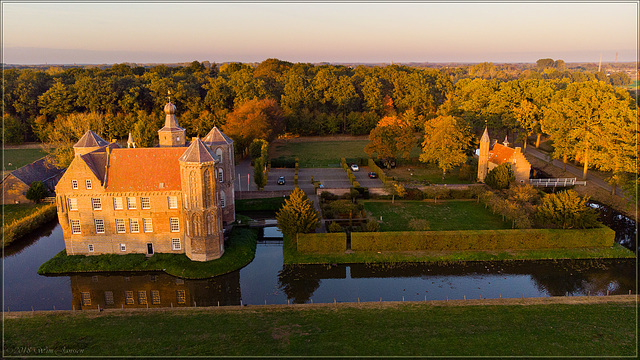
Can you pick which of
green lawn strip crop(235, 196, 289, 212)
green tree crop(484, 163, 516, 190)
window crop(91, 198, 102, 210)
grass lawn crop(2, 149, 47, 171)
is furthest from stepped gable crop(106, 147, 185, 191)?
grass lawn crop(2, 149, 47, 171)

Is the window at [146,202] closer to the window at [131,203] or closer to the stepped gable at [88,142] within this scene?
the window at [131,203]

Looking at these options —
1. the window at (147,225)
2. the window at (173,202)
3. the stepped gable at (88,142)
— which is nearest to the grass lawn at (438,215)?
the window at (173,202)

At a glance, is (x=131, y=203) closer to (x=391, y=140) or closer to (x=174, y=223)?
(x=174, y=223)

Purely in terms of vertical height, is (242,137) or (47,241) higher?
(242,137)

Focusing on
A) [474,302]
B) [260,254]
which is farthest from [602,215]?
[260,254]

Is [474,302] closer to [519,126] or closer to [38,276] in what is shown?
[38,276]

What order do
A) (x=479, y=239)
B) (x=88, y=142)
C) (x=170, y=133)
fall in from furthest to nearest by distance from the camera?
(x=170, y=133) → (x=88, y=142) → (x=479, y=239)

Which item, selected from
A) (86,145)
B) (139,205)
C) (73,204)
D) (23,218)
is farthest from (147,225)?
(23,218)
